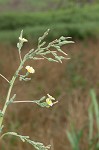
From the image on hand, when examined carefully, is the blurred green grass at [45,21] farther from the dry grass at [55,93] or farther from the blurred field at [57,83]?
the dry grass at [55,93]

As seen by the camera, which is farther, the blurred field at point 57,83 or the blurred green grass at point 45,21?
the blurred green grass at point 45,21

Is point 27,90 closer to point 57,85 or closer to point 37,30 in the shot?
point 57,85

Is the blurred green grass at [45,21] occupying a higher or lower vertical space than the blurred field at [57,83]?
higher

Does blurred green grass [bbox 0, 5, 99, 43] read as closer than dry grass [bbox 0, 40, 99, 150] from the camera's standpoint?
No

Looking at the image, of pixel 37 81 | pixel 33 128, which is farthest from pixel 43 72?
pixel 33 128

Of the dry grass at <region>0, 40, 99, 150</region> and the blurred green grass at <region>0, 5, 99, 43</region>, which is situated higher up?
the blurred green grass at <region>0, 5, 99, 43</region>

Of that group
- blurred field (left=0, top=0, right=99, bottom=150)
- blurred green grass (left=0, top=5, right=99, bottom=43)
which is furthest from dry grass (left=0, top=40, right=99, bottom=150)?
blurred green grass (left=0, top=5, right=99, bottom=43)

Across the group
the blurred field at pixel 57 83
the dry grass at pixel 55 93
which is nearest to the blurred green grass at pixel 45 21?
the blurred field at pixel 57 83

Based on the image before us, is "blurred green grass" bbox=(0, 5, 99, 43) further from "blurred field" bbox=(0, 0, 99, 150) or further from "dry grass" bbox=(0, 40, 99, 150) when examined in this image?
"dry grass" bbox=(0, 40, 99, 150)

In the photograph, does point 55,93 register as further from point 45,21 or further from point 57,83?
point 45,21
